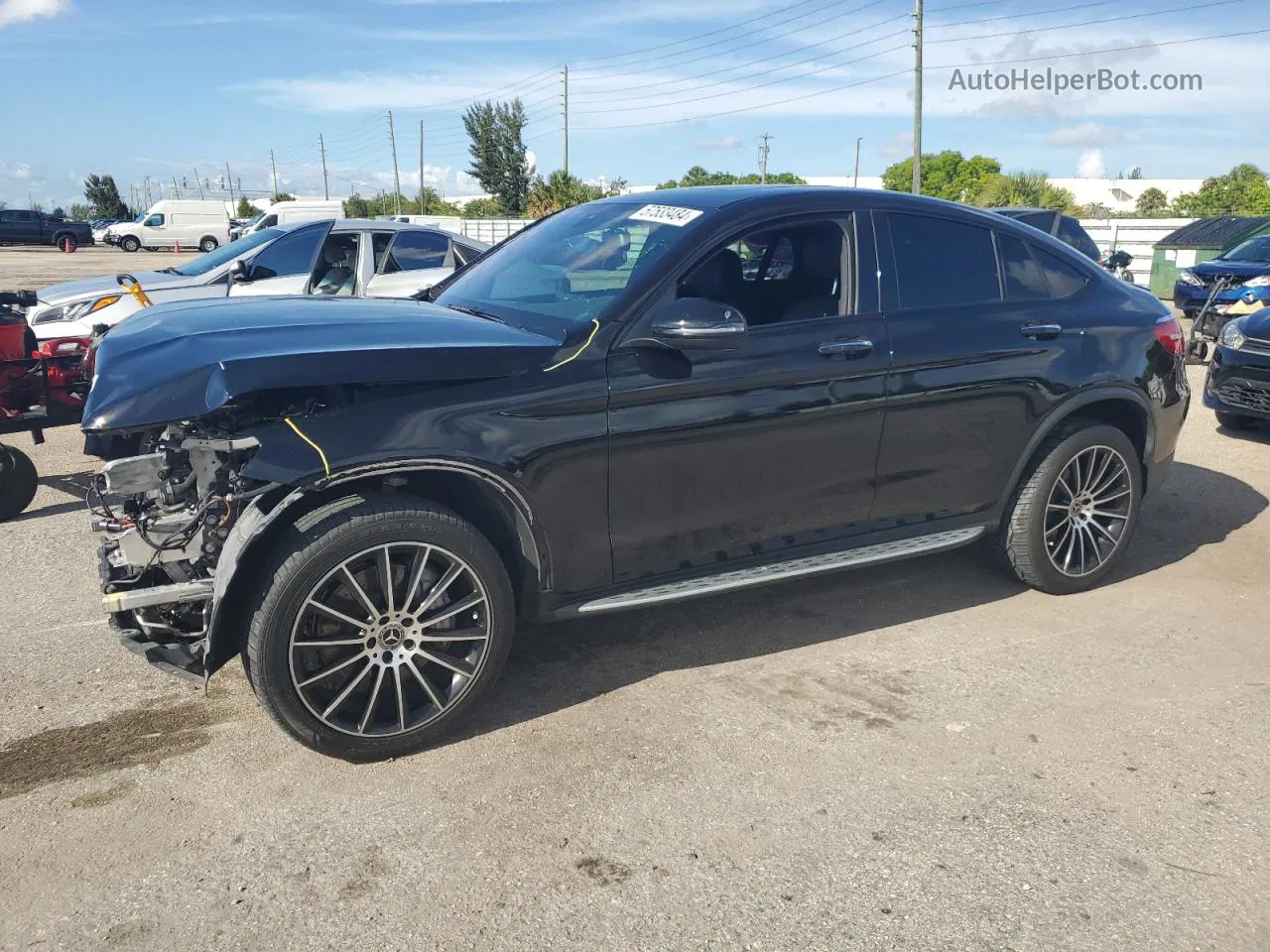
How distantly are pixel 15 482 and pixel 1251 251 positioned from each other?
18081mm

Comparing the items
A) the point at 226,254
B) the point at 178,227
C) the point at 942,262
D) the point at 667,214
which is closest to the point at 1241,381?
the point at 942,262

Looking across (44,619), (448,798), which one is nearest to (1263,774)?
(448,798)

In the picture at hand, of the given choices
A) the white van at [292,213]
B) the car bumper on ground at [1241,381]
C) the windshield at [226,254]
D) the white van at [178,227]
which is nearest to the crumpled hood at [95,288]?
the windshield at [226,254]

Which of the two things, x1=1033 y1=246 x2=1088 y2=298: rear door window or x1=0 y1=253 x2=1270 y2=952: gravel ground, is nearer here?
x1=0 y1=253 x2=1270 y2=952: gravel ground

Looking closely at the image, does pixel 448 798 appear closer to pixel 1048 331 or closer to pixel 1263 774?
pixel 1263 774

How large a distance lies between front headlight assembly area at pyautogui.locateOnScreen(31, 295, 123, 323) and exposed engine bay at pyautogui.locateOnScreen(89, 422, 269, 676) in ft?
21.7

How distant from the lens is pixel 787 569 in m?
3.92

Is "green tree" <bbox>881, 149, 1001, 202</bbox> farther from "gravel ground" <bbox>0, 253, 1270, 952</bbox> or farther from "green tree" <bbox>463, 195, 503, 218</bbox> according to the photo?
"gravel ground" <bbox>0, 253, 1270, 952</bbox>

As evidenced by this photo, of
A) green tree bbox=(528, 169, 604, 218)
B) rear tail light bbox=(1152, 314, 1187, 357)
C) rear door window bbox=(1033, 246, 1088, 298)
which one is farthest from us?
green tree bbox=(528, 169, 604, 218)

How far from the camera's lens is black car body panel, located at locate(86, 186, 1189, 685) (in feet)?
10.1

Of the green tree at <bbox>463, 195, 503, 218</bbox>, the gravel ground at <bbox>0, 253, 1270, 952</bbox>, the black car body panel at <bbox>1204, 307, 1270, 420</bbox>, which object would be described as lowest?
the gravel ground at <bbox>0, 253, 1270, 952</bbox>

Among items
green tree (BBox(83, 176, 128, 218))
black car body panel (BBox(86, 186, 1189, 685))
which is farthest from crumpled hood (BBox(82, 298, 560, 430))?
green tree (BBox(83, 176, 128, 218))

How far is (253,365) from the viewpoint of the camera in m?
2.95

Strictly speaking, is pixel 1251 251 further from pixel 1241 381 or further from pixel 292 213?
pixel 292 213
